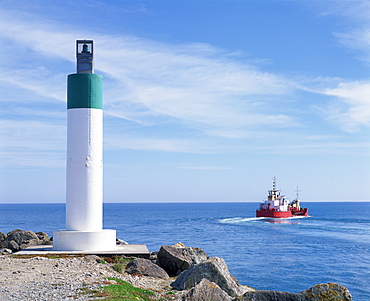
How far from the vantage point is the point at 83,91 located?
1739 cm

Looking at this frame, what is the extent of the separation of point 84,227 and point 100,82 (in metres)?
5.63

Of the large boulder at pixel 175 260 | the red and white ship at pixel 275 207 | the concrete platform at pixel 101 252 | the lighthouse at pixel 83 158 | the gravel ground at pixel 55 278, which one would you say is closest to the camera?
the gravel ground at pixel 55 278

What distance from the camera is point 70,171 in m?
17.4

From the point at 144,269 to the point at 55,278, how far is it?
10.8ft

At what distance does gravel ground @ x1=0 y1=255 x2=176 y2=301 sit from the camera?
994 centimetres

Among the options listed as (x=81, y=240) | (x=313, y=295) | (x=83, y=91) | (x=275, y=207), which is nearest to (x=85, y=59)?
(x=83, y=91)

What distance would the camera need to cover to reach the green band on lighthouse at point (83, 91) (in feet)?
57.1

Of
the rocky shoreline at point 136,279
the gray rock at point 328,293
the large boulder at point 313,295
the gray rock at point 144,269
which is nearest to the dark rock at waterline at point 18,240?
the rocky shoreline at point 136,279

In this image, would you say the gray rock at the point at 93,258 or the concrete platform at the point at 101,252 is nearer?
the gray rock at the point at 93,258

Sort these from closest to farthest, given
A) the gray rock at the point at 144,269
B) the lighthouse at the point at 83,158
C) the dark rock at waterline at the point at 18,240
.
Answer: the gray rock at the point at 144,269
the lighthouse at the point at 83,158
the dark rock at waterline at the point at 18,240

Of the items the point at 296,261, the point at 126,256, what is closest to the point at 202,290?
the point at 126,256

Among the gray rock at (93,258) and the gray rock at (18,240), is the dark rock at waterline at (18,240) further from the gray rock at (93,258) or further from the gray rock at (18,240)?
the gray rock at (93,258)

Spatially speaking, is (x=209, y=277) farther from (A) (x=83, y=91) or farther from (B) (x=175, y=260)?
(A) (x=83, y=91)

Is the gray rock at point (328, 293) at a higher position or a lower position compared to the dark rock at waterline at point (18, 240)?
higher
